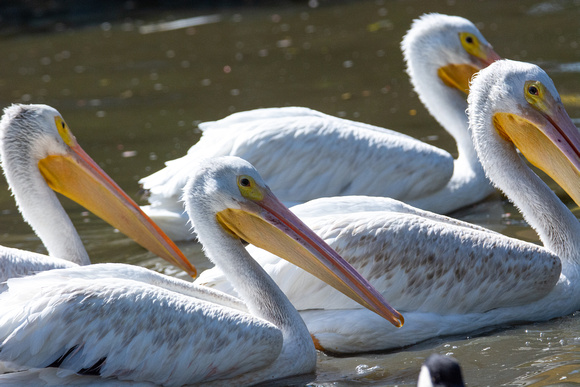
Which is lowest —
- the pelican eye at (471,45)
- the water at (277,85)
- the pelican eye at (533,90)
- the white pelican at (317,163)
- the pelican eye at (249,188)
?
the water at (277,85)

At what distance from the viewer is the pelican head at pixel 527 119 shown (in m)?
4.71

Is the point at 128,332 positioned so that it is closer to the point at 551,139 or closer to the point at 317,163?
the point at 551,139

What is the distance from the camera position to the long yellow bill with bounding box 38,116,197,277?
524 centimetres

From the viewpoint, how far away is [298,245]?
4066 millimetres

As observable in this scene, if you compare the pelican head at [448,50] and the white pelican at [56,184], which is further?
the pelican head at [448,50]

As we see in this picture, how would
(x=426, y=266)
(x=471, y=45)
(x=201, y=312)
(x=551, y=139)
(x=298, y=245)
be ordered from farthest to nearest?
(x=471, y=45), (x=551, y=139), (x=426, y=266), (x=298, y=245), (x=201, y=312)

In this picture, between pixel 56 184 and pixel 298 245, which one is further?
pixel 56 184

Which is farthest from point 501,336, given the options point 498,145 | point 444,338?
point 498,145

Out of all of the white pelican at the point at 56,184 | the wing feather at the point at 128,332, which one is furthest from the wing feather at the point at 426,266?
the white pelican at the point at 56,184

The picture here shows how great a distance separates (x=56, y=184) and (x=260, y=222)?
66.2 inches

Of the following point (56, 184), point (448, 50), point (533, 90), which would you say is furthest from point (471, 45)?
point (56, 184)

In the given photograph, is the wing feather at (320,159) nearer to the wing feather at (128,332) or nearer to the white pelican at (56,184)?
the white pelican at (56,184)

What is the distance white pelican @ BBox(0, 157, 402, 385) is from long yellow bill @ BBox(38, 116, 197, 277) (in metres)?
1.06

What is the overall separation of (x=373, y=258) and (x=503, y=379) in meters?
0.87
